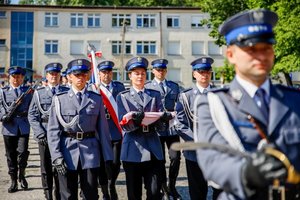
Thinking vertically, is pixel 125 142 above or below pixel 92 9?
below

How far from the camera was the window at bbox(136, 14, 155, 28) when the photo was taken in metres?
50.6

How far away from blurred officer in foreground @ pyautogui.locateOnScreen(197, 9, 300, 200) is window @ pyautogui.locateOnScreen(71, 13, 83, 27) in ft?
158

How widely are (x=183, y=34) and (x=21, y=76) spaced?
42208mm

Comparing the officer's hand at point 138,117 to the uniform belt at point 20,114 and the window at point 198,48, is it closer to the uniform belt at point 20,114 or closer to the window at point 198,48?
the uniform belt at point 20,114

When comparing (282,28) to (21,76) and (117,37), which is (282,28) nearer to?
(21,76)

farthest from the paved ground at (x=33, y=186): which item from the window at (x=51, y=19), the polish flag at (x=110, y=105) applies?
the window at (x=51, y=19)

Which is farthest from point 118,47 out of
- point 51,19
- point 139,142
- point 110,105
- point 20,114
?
point 139,142

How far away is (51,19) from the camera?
164 feet

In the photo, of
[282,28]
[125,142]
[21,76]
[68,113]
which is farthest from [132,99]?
[282,28]

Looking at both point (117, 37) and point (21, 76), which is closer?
point (21, 76)

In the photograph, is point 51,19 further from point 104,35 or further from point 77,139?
point 77,139

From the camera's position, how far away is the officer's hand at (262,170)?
7.31ft

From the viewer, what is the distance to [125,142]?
652 cm

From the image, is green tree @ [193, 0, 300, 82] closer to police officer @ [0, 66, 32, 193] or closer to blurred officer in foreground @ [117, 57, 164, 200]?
police officer @ [0, 66, 32, 193]
